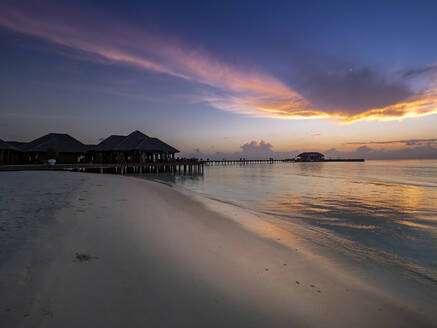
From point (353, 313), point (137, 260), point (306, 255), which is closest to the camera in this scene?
point (353, 313)

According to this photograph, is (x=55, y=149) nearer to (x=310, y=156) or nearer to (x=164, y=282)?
(x=164, y=282)

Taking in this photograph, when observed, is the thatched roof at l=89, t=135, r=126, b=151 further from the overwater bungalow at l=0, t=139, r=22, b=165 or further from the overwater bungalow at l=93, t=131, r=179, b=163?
the overwater bungalow at l=0, t=139, r=22, b=165

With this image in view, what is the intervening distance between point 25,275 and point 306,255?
183 inches

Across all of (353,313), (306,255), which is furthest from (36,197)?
(353,313)

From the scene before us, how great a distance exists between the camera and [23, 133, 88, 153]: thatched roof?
33.3 metres

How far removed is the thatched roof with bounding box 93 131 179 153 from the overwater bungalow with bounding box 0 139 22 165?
1015 cm

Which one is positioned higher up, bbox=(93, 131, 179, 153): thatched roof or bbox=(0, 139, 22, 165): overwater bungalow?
bbox=(93, 131, 179, 153): thatched roof

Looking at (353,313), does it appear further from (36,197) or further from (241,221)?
(36,197)

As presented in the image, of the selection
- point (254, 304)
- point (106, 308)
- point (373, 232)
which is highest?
point (106, 308)

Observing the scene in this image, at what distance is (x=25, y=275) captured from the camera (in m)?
2.48

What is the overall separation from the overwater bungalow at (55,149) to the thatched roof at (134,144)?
4.32 metres

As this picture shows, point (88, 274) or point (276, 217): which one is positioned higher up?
point (88, 274)

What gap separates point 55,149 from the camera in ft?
109

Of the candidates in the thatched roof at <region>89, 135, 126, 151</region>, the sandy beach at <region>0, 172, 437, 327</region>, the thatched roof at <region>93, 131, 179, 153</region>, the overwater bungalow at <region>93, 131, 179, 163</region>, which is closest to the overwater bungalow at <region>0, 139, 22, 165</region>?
the overwater bungalow at <region>93, 131, 179, 163</region>
